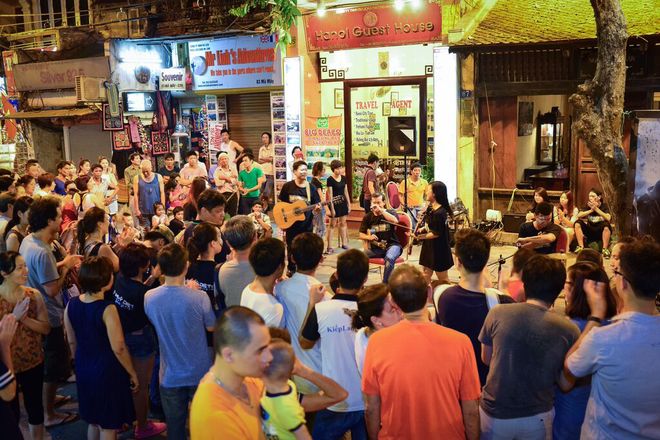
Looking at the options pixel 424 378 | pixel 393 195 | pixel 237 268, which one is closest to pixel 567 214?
pixel 393 195

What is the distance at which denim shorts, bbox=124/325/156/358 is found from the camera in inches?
210

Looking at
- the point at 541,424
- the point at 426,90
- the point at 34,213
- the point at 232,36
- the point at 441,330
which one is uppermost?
the point at 232,36

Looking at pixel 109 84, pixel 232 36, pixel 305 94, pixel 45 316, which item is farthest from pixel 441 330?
pixel 109 84

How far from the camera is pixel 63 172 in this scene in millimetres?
12258

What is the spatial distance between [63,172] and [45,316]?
7.66 meters

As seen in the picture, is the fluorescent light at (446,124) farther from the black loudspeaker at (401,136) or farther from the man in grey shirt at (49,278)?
the man in grey shirt at (49,278)

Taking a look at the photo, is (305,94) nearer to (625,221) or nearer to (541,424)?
(625,221)

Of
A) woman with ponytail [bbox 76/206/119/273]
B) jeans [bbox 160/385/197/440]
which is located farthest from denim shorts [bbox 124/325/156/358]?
woman with ponytail [bbox 76/206/119/273]

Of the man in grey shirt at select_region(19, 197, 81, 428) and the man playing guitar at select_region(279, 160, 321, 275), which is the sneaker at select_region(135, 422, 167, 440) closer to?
the man in grey shirt at select_region(19, 197, 81, 428)

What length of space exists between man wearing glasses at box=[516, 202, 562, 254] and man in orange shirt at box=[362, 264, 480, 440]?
14.9 feet

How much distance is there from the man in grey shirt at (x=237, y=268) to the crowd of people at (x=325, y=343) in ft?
0.04

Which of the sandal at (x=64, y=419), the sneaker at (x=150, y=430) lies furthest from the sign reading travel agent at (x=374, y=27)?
the sandal at (x=64, y=419)

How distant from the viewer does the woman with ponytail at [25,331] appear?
4965 mm

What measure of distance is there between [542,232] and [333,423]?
4.72m
